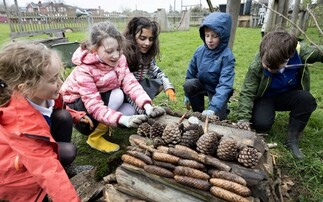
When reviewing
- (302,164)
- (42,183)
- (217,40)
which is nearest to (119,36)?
(217,40)

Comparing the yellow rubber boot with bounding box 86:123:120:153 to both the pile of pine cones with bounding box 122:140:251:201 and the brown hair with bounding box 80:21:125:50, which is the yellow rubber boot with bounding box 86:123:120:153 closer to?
the brown hair with bounding box 80:21:125:50

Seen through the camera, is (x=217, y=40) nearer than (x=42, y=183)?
No

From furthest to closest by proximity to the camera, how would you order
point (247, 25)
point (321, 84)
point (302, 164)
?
1. point (247, 25)
2. point (321, 84)
3. point (302, 164)

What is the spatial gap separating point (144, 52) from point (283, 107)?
155 cm

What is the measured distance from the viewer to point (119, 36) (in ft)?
7.97

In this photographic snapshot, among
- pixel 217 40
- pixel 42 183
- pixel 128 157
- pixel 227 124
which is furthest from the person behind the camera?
pixel 217 40

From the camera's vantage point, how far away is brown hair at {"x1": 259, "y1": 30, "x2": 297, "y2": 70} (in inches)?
88.7

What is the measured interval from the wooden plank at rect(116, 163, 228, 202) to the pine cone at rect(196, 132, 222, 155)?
235 mm

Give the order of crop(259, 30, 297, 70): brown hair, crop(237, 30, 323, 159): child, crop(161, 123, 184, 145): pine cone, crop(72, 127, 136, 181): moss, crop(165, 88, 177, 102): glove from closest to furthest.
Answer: crop(161, 123, 184, 145): pine cone → crop(72, 127, 136, 181): moss → crop(259, 30, 297, 70): brown hair → crop(237, 30, 323, 159): child → crop(165, 88, 177, 102): glove

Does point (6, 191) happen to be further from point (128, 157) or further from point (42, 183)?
point (128, 157)

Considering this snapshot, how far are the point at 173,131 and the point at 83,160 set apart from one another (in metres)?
1.26

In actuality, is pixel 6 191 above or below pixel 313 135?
above

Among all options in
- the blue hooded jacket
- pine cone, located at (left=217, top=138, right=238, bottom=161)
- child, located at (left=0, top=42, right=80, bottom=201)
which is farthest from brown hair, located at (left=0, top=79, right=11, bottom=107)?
the blue hooded jacket

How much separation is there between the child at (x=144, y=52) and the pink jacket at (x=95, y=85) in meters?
0.21
